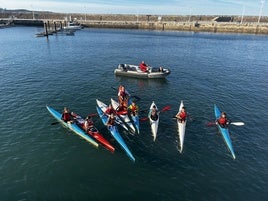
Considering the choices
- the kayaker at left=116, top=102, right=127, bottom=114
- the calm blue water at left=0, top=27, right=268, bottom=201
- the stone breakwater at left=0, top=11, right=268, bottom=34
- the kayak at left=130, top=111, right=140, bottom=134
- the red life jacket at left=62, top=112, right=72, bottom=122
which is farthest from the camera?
the stone breakwater at left=0, top=11, right=268, bottom=34

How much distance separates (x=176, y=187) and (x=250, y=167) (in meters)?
7.85

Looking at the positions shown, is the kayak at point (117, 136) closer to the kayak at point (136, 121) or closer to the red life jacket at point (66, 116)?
the kayak at point (136, 121)

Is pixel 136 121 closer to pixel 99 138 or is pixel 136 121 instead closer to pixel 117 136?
pixel 117 136

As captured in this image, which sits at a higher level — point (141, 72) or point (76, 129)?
point (141, 72)

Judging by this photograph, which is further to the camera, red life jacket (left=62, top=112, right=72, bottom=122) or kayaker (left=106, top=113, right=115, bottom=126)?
red life jacket (left=62, top=112, right=72, bottom=122)

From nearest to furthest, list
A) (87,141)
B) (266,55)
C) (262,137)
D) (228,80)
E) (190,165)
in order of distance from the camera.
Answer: (190,165), (87,141), (262,137), (228,80), (266,55)

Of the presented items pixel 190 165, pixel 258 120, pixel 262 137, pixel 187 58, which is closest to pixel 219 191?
pixel 190 165

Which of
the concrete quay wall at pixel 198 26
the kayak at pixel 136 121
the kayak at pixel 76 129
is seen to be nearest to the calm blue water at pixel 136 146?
the kayak at pixel 76 129

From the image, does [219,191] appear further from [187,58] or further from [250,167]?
[187,58]

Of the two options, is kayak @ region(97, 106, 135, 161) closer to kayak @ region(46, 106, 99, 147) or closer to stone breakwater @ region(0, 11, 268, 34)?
kayak @ region(46, 106, 99, 147)

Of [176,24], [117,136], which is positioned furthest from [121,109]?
[176,24]

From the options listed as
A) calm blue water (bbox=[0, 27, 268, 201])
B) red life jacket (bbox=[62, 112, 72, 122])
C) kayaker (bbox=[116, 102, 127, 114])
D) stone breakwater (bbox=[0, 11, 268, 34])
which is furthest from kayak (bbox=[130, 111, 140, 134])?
stone breakwater (bbox=[0, 11, 268, 34])

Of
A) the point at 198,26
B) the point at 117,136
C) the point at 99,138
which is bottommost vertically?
the point at 99,138

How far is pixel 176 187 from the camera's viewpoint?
1848cm
